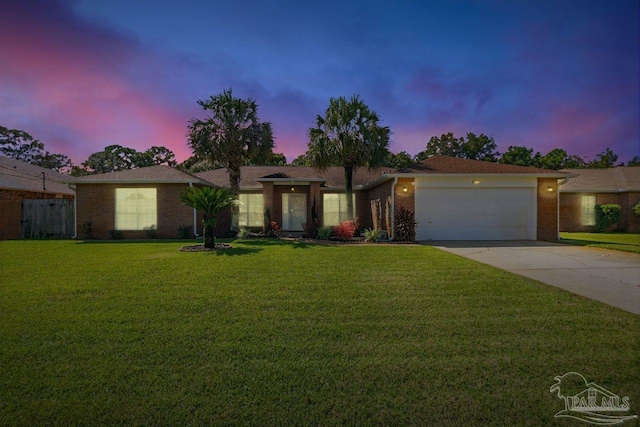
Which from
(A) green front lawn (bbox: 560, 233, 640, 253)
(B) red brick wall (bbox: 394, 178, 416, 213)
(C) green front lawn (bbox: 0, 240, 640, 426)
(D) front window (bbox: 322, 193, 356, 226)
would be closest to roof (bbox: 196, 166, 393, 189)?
(D) front window (bbox: 322, 193, 356, 226)

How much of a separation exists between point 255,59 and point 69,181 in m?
11.5

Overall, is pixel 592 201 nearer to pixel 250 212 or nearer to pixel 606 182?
pixel 606 182

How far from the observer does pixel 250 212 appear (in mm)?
18250

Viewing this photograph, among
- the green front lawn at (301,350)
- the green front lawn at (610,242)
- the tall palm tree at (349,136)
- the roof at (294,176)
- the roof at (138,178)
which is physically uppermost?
the tall palm tree at (349,136)

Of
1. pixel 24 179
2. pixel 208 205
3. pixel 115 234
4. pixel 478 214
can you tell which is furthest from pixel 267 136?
pixel 24 179

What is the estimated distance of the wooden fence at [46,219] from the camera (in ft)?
53.1

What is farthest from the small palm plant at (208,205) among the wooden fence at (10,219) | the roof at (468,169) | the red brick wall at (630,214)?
the red brick wall at (630,214)

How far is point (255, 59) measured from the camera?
1147cm

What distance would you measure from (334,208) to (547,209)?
10860mm

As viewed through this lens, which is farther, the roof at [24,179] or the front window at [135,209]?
the roof at [24,179]

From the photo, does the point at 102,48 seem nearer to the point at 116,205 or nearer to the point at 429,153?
the point at 116,205

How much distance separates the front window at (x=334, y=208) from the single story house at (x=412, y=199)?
1.59 ft

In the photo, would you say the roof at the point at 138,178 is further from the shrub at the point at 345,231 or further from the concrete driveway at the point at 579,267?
the concrete driveway at the point at 579,267

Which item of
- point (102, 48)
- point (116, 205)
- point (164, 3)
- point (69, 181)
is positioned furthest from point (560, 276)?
point (69, 181)
